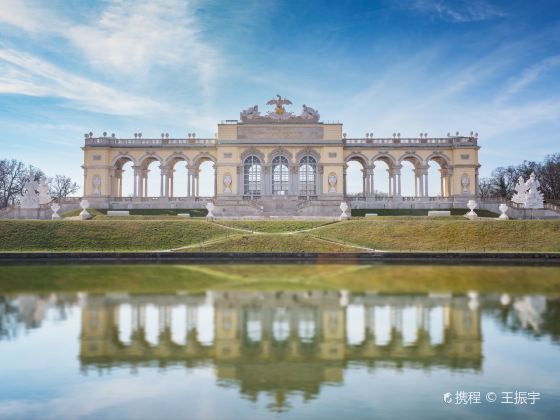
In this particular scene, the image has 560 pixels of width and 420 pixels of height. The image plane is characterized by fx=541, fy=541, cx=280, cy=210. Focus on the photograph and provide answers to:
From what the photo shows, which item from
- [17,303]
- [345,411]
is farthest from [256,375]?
[17,303]

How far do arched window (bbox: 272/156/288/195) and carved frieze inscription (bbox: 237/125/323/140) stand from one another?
255cm

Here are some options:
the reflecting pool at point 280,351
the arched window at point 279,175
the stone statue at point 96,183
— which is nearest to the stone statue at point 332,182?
the arched window at point 279,175

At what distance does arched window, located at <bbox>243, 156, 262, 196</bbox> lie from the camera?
200ft

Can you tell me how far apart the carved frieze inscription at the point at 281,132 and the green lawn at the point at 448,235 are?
21.2m

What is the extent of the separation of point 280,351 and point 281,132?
51.7 m

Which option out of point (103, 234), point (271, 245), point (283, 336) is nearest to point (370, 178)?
point (271, 245)

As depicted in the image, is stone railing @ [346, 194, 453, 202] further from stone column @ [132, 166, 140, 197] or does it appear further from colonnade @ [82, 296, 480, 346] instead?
colonnade @ [82, 296, 480, 346]

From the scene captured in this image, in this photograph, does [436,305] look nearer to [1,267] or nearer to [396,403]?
[396,403]

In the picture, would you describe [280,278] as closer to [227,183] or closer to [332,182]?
[332,182]

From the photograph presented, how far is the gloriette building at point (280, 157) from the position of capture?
60.4 m

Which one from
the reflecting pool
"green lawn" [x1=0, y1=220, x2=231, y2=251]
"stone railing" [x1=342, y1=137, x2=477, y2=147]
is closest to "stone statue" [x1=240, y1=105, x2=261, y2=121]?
"stone railing" [x1=342, y1=137, x2=477, y2=147]

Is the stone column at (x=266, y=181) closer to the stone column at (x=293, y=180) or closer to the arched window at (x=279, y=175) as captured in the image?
the arched window at (x=279, y=175)

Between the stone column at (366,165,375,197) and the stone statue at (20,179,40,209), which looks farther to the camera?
the stone column at (366,165,375,197)

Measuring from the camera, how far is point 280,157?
6116cm
